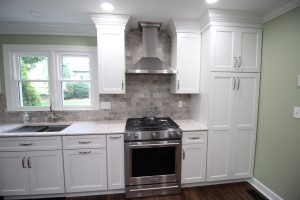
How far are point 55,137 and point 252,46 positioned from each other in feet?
9.75

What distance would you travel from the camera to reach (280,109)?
1891 millimetres

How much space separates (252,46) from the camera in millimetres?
2133

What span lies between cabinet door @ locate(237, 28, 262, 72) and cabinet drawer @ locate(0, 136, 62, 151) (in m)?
2.70

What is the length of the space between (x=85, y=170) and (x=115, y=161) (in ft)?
1.37

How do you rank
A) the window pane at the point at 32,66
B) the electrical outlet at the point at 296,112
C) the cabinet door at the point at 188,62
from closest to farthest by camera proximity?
the electrical outlet at the point at 296,112
the cabinet door at the point at 188,62
the window pane at the point at 32,66

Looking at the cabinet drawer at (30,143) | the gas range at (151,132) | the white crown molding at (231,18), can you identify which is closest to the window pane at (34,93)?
the cabinet drawer at (30,143)

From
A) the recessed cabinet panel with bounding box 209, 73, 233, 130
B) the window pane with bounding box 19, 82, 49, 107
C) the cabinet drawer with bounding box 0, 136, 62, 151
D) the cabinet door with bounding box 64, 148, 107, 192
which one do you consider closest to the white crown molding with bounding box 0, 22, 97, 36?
the window pane with bounding box 19, 82, 49, 107

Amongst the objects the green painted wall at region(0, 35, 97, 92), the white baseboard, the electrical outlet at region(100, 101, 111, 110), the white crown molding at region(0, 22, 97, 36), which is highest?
the white crown molding at region(0, 22, 97, 36)

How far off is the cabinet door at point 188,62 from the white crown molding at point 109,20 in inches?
33.3

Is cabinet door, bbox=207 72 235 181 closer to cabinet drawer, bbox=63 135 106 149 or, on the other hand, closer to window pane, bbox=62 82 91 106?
cabinet drawer, bbox=63 135 106 149

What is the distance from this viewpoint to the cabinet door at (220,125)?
83.4 inches

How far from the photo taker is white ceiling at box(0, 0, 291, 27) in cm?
179

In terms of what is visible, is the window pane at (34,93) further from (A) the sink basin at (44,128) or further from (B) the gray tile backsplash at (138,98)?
(A) the sink basin at (44,128)

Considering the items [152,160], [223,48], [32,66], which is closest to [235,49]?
[223,48]
